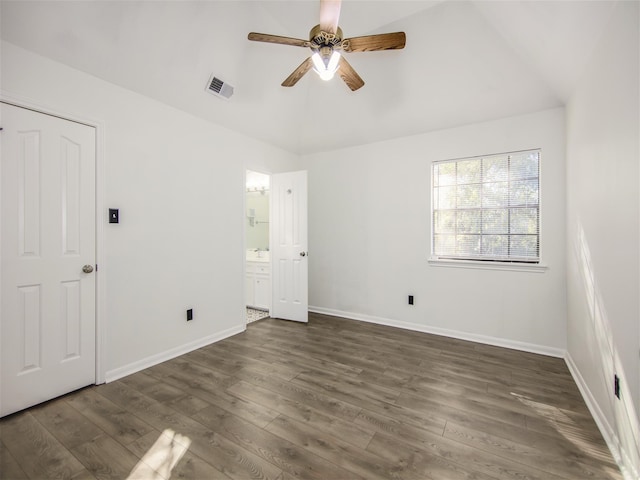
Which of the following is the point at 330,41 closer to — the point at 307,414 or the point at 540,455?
the point at 307,414

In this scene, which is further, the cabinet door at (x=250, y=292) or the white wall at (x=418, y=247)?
the cabinet door at (x=250, y=292)

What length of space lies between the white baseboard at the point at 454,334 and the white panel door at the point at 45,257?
316 cm

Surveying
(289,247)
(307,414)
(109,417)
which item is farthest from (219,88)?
(307,414)

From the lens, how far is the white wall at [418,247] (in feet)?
10.5

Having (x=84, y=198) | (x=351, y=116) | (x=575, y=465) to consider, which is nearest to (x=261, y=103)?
(x=351, y=116)

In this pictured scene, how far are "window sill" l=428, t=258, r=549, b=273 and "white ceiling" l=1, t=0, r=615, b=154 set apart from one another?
1.73 meters

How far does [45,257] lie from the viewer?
2.26 meters

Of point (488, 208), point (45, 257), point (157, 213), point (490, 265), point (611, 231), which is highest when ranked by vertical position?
point (488, 208)

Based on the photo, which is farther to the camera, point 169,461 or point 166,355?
point 166,355

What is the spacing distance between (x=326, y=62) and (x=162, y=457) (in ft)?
9.19

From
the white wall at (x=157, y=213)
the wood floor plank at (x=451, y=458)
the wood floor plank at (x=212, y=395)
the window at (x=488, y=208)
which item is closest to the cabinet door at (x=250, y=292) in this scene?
the white wall at (x=157, y=213)

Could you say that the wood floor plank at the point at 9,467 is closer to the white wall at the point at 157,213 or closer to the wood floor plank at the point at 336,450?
the white wall at the point at 157,213

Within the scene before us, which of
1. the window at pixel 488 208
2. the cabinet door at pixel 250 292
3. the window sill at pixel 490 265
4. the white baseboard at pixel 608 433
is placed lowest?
the white baseboard at pixel 608 433

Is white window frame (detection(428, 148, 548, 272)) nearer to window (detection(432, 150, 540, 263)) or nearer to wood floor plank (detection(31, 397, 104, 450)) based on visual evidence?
window (detection(432, 150, 540, 263))
